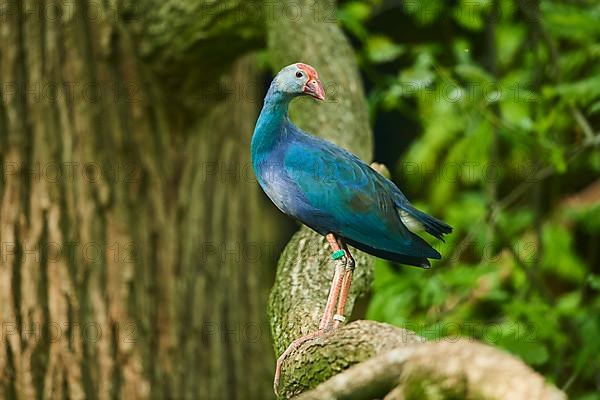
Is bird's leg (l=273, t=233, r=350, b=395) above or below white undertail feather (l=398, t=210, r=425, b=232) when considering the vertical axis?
below

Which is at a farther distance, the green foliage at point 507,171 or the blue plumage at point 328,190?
the green foliage at point 507,171

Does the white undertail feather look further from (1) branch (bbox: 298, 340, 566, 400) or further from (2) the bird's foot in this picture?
(1) branch (bbox: 298, 340, 566, 400)

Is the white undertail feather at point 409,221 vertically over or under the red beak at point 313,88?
under

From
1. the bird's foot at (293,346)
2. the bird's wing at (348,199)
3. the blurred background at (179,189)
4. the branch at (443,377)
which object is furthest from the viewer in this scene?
the blurred background at (179,189)

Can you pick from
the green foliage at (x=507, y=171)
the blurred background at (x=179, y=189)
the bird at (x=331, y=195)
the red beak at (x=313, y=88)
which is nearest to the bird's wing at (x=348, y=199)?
the bird at (x=331, y=195)

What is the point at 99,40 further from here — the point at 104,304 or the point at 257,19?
the point at 104,304

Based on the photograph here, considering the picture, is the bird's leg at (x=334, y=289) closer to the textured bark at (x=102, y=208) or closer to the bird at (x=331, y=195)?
the bird at (x=331, y=195)

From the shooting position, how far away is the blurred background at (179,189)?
3.73 m

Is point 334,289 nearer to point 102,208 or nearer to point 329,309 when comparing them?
point 329,309

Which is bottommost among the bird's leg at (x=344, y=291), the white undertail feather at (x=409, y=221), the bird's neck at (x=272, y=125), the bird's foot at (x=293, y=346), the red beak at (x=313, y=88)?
the bird's foot at (x=293, y=346)

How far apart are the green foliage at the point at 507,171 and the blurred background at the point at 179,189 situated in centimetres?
2

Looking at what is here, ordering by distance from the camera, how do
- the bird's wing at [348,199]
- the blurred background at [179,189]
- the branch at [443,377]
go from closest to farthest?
Answer: the branch at [443,377], the bird's wing at [348,199], the blurred background at [179,189]

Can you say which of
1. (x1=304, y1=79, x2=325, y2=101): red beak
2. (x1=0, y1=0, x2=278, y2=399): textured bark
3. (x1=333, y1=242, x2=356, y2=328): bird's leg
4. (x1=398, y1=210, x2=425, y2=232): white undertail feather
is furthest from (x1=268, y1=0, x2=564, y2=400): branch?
(x1=304, y1=79, x2=325, y2=101): red beak

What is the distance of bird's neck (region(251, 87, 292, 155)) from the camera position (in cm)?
251
